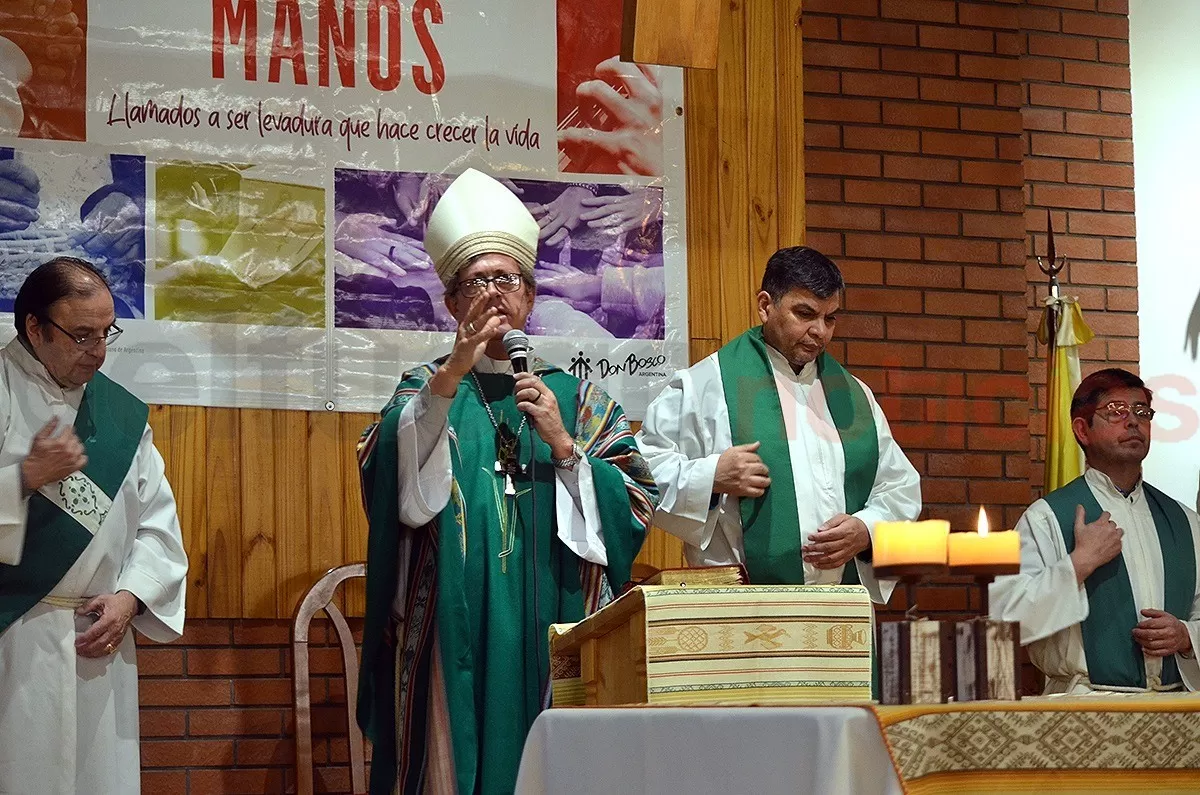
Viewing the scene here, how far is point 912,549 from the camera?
221 cm

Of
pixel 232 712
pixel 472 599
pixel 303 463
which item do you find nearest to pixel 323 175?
pixel 303 463

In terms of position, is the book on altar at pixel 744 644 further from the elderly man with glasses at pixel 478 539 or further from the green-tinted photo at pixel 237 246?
the green-tinted photo at pixel 237 246

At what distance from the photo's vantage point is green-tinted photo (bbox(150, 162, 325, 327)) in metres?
5.11

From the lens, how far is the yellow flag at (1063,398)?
5.71 metres

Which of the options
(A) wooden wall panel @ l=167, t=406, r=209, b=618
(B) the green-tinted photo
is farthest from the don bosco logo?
(A) wooden wall panel @ l=167, t=406, r=209, b=618

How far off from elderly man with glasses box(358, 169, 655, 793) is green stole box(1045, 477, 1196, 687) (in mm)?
1806

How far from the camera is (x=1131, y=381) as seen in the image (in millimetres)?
5301

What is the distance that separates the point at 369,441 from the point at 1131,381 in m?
2.68

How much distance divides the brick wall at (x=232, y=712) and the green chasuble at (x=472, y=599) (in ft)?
4.29

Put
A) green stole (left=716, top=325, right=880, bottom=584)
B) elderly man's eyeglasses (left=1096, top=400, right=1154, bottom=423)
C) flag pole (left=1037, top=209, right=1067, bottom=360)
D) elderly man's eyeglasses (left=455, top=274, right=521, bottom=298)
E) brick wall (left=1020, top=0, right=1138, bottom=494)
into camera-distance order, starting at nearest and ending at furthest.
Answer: elderly man's eyeglasses (left=455, top=274, right=521, bottom=298) < green stole (left=716, top=325, right=880, bottom=584) < elderly man's eyeglasses (left=1096, top=400, right=1154, bottom=423) < flag pole (left=1037, top=209, right=1067, bottom=360) < brick wall (left=1020, top=0, right=1138, bottom=494)

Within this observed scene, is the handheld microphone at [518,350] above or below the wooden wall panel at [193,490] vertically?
above

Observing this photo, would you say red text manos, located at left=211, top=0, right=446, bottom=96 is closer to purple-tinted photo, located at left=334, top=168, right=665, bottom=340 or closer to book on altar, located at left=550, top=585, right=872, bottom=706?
purple-tinted photo, located at left=334, top=168, right=665, bottom=340

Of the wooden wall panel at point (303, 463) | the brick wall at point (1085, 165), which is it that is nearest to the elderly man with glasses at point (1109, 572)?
the brick wall at point (1085, 165)

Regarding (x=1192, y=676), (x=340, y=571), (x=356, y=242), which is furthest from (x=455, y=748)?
(x=1192, y=676)
